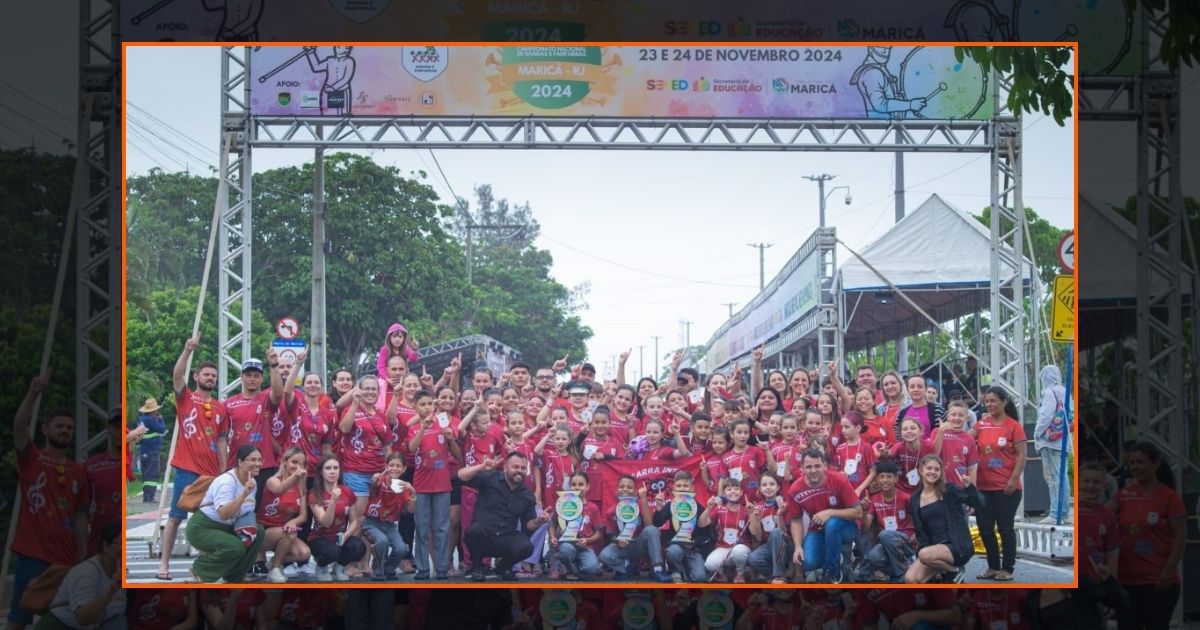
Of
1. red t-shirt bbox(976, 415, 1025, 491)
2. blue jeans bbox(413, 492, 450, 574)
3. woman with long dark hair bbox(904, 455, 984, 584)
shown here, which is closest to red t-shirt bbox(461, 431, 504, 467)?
blue jeans bbox(413, 492, 450, 574)

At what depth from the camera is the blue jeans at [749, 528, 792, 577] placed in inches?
232

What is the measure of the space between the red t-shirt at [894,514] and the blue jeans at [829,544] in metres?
0.12

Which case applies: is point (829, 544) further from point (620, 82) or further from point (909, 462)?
point (620, 82)

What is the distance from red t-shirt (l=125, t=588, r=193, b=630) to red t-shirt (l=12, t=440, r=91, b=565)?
411 mm

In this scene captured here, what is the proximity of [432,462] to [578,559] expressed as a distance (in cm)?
84

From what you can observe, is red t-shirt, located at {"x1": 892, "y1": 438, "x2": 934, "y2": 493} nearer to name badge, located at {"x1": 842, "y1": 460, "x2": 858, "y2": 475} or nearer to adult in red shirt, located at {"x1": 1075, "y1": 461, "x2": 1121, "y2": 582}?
name badge, located at {"x1": 842, "y1": 460, "x2": 858, "y2": 475}

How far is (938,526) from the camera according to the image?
5.88m

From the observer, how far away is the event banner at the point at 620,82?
20.0 ft

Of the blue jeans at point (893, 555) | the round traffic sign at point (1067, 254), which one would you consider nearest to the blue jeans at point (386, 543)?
the blue jeans at point (893, 555)

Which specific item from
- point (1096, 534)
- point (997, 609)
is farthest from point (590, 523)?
point (1096, 534)

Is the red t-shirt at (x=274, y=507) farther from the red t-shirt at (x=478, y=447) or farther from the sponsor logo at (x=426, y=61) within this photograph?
the sponsor logo at (x=426, y=61)

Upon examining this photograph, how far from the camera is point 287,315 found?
6027 millimetres

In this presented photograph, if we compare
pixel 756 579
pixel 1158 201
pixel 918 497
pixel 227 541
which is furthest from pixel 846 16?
pixel 227 541

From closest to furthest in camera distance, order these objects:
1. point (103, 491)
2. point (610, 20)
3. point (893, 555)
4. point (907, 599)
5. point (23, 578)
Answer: point (893, 555) → point (907, 599) → point (23, 578) → point (103, 491) → point (610, 20)
